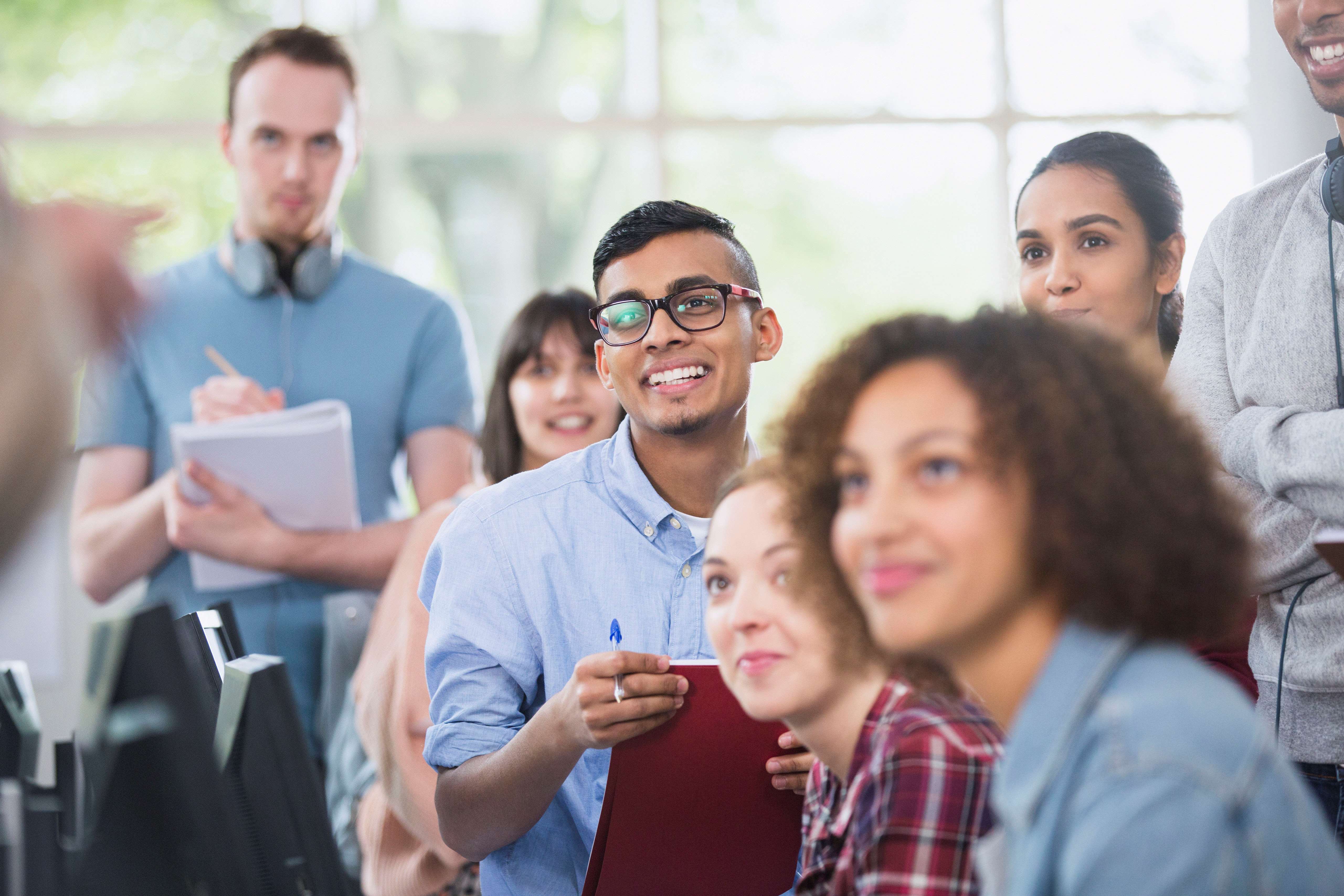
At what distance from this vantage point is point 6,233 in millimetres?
672

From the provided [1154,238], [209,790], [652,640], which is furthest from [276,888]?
[1154,238]

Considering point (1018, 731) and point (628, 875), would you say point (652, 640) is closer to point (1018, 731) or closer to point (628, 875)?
point (628, 875)

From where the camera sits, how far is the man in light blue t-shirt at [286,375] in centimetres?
293

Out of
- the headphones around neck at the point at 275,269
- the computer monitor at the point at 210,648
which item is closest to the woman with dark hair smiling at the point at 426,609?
the headphones around neck at the point at 275,269

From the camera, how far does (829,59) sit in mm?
5656

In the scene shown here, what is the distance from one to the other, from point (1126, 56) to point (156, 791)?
591 cm

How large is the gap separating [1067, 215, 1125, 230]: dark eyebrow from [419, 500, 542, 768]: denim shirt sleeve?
1.33m

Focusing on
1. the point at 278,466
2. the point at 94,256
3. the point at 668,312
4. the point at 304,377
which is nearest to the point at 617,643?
the point at 668,312

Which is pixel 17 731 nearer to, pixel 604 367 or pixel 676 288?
pixel 604 367

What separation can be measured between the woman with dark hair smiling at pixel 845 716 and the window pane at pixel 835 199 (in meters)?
4.33

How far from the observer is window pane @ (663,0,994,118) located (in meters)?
5.62

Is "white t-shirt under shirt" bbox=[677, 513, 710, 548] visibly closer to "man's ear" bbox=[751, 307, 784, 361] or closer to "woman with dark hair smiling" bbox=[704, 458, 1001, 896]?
"man's ear" bbox=[751, 307, 784, 361]

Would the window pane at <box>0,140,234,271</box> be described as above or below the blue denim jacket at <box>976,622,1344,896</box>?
above

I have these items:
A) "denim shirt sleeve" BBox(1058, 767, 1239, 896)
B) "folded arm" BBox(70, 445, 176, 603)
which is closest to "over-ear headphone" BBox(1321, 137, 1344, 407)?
"denim shirt sleeve" BBox(1058, 767, 1239, 896)
